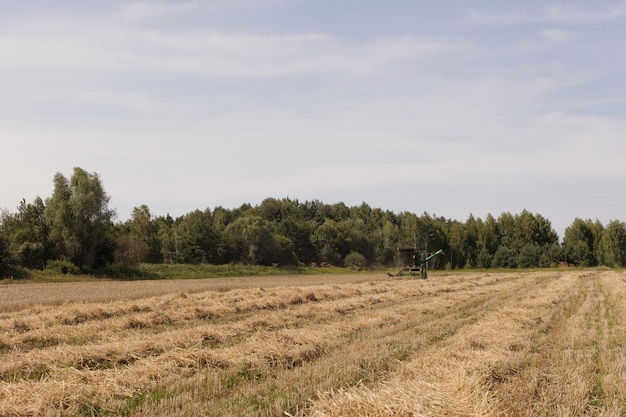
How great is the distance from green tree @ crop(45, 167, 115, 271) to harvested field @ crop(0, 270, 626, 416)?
35.5 metres

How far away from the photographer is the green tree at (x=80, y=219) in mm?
50906

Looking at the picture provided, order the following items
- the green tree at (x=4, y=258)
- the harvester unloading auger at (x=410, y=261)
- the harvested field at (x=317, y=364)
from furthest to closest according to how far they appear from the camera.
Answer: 1. the harvester unloading auger at (x=410, y=261)
2. the green tree at (x=4, y=258)
3. the harvested field at (x=317, y=364)

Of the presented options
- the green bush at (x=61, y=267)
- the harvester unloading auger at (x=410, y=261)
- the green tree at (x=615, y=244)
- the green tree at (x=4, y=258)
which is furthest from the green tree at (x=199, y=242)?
the green tree at (x=615, y=244)

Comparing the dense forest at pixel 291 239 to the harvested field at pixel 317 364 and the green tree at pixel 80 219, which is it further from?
the harvested field at pixel 317 364

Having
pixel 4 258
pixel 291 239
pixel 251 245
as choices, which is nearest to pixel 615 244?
pixel 291 239

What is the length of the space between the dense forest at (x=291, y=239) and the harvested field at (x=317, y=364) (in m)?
37.6

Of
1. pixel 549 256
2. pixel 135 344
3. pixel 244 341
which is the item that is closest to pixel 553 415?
pixel 244 341

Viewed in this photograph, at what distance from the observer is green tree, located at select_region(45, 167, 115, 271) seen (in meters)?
50.9

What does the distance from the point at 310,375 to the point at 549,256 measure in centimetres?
10099

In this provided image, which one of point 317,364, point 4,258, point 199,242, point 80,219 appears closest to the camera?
point 317,364

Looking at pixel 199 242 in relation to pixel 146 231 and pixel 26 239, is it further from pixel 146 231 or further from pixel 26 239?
pixel 26 239

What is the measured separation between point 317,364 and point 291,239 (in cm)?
9603

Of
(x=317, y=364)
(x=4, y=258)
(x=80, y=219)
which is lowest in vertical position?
(x=317, y=364)

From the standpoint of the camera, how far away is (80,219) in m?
52.3
